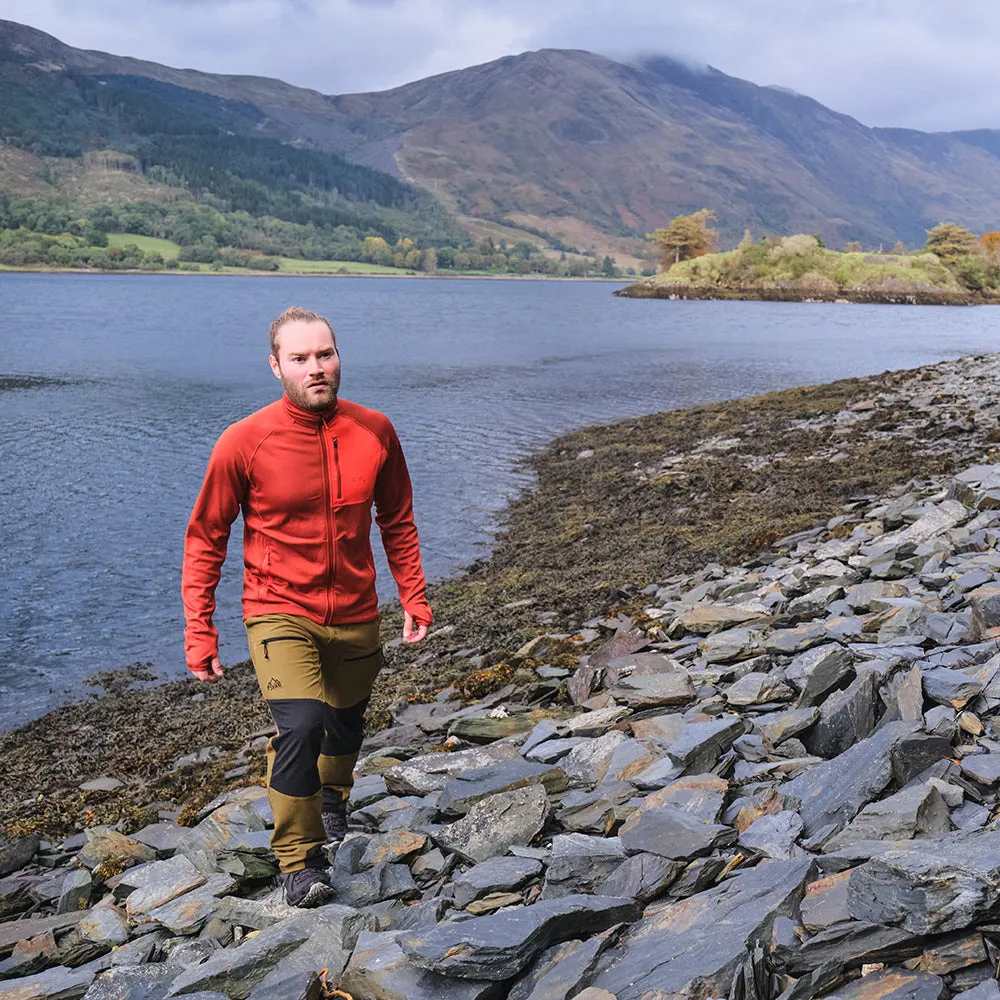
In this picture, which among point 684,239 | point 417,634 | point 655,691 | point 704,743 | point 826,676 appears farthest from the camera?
point 684,239

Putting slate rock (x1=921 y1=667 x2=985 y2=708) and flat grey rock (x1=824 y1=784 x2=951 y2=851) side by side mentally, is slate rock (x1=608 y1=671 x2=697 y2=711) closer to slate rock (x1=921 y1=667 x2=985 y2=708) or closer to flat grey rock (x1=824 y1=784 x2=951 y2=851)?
slate rock (x1=921 y1=667 x2=985 y2=708)

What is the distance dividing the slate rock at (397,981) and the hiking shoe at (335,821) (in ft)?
4.95

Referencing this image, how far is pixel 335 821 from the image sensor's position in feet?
19.4

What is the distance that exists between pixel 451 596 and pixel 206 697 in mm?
4429

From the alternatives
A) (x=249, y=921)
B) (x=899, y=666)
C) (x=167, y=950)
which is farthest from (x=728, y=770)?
(x=167, y=950)

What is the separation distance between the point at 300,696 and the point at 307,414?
152cm

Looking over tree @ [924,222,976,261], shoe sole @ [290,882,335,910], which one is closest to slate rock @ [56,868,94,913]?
shoe sole @ [290,882,335,910]

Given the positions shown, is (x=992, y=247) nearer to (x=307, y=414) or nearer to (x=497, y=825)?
(x=497, y=825)

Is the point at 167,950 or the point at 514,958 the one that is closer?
the point at 514,958

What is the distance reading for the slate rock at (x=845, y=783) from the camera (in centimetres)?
468

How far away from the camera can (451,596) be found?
15414 millimetres

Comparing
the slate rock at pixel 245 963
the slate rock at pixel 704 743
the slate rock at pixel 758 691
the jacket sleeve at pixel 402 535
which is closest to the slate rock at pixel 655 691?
the slate rock at pixel 758 691

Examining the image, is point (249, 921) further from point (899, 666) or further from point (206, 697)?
point (206, 697)

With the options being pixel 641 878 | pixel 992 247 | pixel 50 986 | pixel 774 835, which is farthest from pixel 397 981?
pixel 992 247
